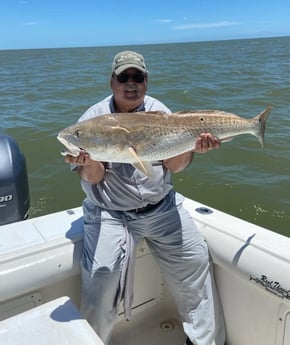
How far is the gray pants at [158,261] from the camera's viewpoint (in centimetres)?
251

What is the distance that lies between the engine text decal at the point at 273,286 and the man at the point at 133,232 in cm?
41

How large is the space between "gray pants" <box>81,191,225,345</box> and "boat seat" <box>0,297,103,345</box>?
1.55 ft

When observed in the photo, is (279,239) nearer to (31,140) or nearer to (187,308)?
(187,308)

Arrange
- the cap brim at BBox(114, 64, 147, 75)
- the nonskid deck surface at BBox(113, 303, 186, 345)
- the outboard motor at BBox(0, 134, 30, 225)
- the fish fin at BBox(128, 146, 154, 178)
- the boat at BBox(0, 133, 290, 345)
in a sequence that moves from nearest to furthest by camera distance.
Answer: the boat at BBox(0, 133, 290, 345), the fish fin at BBox(128, 146, 154, 178), the cap brim at BBox(114, 64, 147, 75), the nonskid deck surface at BBox(113, 303, 186, 345), the outboard motor at BBox(0, 134, 30, 225)

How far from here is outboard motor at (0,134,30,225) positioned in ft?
11.1

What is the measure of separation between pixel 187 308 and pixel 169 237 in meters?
0.51

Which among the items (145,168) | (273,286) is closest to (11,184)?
(145,168)

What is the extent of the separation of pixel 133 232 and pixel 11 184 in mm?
1265

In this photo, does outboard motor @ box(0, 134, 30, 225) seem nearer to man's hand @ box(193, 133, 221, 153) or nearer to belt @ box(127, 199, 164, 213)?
belt @ box(127, 199, 164, 213)

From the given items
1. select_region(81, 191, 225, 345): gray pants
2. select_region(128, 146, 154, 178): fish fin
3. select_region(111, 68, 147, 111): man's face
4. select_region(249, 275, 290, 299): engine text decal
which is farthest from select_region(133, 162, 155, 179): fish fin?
select_region(249, 275, 290, 299): engine text decal

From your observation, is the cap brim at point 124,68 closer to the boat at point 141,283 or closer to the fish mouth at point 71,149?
the fish mouth at point 71,149

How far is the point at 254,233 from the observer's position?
9.01 ft

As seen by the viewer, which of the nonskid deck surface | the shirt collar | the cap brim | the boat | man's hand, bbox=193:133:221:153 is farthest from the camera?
the nonskid deck surface

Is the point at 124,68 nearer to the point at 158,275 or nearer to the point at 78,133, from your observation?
the point at 78,133
